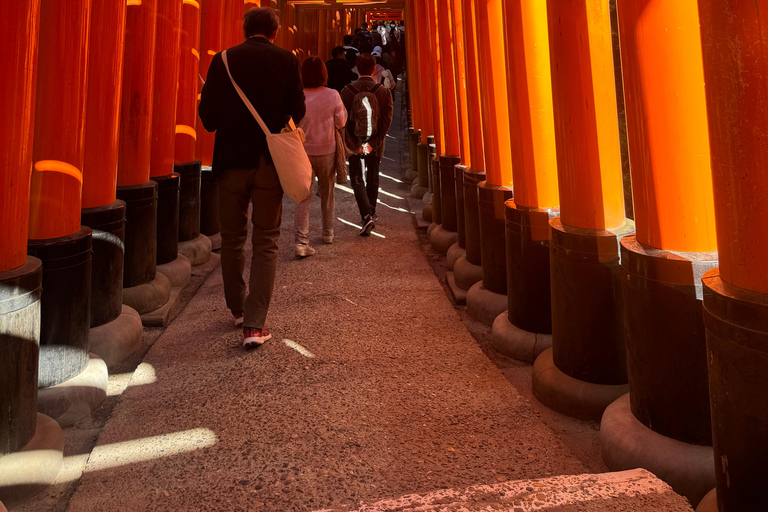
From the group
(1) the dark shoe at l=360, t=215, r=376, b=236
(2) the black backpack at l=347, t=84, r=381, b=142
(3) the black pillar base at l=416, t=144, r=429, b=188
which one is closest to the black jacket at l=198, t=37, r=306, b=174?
(2) the black backpack at l=347, t=84, r=381, b=142

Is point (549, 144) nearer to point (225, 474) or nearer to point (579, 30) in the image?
point (579, 30)

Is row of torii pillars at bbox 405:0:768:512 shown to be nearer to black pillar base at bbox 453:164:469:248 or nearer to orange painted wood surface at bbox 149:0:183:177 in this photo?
black pillar base at bbox 453:164:469:248

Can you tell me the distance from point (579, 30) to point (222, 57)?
→ 2.12m

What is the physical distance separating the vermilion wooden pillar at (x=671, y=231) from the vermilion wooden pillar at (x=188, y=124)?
4673mm

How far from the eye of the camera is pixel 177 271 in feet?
18.9

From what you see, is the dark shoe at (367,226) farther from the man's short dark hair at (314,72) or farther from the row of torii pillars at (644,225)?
the row of torii pillars at (644,225)

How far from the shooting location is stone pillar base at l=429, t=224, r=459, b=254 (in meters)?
7.08

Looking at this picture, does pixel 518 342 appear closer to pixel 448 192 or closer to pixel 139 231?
pixel 139 231

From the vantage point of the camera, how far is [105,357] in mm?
4059

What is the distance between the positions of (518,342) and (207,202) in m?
4.32

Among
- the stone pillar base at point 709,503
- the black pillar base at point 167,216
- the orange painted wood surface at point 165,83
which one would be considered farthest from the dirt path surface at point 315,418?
the orange painted wood surface at point 165,83

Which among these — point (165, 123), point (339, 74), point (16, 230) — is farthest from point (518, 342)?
point (339, 74)

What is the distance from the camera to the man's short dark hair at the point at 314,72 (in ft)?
22.2

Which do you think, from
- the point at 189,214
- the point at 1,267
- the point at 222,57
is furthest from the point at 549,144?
the point at 189,214
